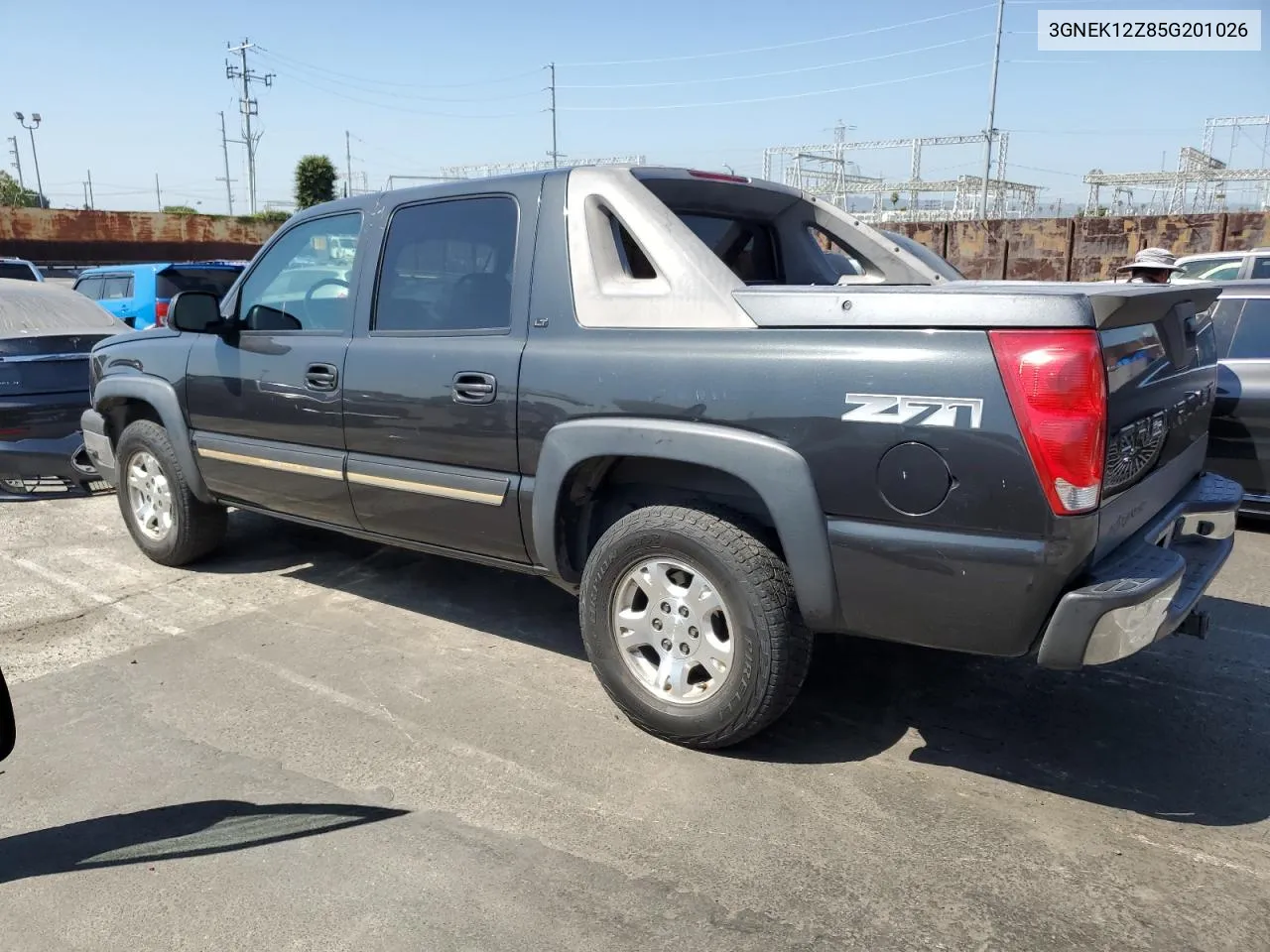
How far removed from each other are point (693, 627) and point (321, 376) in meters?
2.07

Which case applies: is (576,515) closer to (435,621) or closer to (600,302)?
(600,302)

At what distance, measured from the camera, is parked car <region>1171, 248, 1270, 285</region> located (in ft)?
31.6

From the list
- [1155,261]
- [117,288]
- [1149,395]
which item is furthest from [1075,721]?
[117,288]

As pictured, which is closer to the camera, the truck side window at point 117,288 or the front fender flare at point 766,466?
the front fender flare at point 766,466

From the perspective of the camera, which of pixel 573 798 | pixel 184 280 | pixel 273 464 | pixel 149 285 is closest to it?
pixel 573 798

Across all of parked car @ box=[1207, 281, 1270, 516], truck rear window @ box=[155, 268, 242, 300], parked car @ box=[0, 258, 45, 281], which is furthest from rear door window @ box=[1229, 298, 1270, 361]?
parked car @ box=[0, 258, 45, 281]

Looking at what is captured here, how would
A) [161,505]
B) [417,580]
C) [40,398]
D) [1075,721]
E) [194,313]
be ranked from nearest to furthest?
1. [1075,721]
2. [194,313]
3. [417,580]
4. [161,505]
5. [40,398]

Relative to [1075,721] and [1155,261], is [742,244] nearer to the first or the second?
[1075,721]

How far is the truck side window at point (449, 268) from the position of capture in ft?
12.5

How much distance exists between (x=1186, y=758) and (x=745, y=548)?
1687 mm

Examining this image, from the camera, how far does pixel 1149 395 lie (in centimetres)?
296

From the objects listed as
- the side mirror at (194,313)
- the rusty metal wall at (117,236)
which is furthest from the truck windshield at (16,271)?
the rusty metal wall at (117,236)

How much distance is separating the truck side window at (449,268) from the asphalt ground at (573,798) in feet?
4.75

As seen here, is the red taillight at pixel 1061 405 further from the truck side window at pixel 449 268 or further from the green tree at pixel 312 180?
the green tree at pixel 312 180
